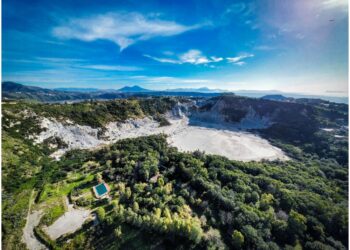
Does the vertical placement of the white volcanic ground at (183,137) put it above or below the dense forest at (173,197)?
above

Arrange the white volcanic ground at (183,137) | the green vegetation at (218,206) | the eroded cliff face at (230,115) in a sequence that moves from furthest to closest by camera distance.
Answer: the eroded cliff face at (230,115) < the white volcanic ground at (183,137) < the green vegetation at (218,206)

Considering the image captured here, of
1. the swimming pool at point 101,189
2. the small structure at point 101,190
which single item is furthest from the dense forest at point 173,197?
the swimming pool at point 101,189

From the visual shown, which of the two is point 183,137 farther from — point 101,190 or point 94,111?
point 101,190

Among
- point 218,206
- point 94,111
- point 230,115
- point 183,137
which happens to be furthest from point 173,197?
point 230,115

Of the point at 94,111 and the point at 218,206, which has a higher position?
the point at 94,111

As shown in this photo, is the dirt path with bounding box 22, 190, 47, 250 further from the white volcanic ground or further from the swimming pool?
the white volcanic ground

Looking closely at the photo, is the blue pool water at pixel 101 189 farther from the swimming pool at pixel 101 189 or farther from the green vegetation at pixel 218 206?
the green vegetation at pixel 218 206

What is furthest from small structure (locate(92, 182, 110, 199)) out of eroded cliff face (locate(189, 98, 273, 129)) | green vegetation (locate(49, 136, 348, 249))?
eroded cliff face (locate(189, 98, 273, 129))
